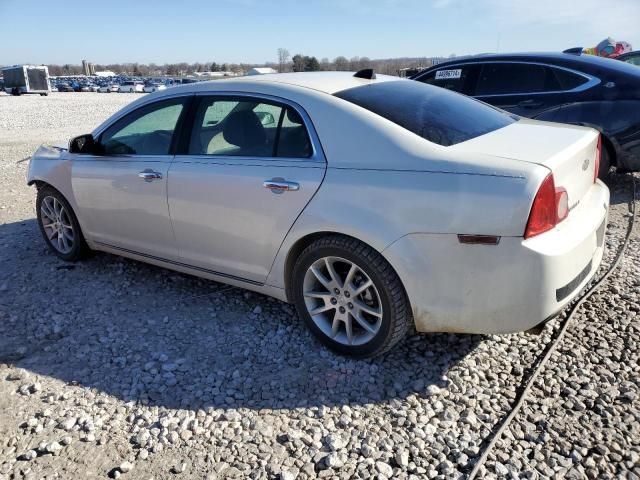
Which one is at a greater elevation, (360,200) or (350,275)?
(360,200)

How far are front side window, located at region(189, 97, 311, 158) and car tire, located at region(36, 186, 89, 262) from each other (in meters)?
1.68

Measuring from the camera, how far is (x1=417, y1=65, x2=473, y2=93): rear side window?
7.24m

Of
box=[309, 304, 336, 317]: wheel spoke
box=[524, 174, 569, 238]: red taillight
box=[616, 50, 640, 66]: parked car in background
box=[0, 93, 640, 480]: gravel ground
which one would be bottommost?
box=[0, 93, 640, 480]: gravel ground

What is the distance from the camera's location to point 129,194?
13.2ft

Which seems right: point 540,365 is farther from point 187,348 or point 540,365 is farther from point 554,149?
point 187,348

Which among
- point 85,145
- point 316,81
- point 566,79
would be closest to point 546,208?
Result: point 316,81

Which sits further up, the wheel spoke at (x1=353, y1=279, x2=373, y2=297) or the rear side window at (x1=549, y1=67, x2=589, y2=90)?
the rear side window at (x1=549, y1=67, x2=589, y2=90)

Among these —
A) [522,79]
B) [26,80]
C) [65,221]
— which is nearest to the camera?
[65,221]

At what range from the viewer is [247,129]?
3.54 meters

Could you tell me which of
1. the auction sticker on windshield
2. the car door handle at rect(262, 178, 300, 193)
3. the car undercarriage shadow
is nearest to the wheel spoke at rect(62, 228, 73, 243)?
the car undercarriage shadow

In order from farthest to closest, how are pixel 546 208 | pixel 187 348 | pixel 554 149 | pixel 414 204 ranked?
pixel 187 348 < pixel 554 149 < pixel 414 204 < pixel 546 208

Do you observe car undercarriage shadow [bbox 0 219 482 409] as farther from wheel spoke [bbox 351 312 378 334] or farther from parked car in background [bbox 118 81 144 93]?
parked car in background [bbox 118 81 144 93]

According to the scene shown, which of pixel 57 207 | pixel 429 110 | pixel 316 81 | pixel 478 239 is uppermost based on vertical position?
pixel 316 81

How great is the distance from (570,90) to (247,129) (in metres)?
4.58
